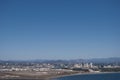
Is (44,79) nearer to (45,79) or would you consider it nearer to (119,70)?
(45,79)

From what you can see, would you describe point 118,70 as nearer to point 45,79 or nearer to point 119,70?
point 119,70

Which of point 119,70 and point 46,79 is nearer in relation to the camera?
point 46,79

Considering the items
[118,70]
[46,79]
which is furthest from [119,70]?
[46,79]

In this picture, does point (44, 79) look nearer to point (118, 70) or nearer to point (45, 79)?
point (45, 79)

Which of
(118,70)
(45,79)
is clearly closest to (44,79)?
(45,79)

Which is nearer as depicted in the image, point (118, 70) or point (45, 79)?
point (45, 79)

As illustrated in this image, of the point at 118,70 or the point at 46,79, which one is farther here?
the point at 118,70
